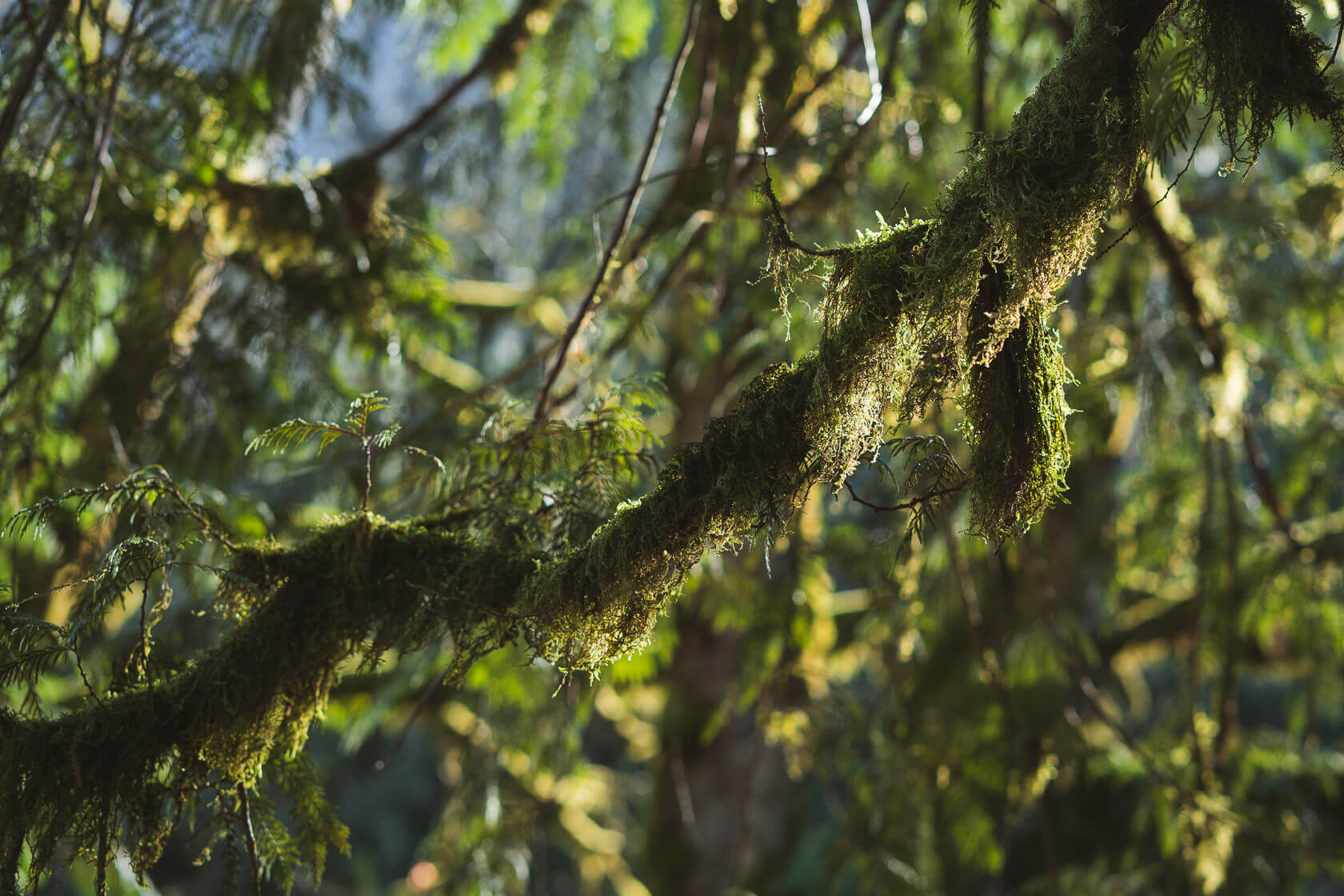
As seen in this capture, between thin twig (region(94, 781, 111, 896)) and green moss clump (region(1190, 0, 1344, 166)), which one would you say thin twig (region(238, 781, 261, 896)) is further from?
green moss clump (region(1190, 0, 1344, 166))

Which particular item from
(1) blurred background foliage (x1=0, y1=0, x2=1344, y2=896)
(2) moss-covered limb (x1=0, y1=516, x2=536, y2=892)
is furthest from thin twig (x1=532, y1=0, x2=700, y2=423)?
(2) moss-covered limb (x1=0, y1=516, x2=536, y2=892)

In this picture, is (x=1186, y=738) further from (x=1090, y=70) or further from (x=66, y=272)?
(x=66, y=272)

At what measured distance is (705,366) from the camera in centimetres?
346

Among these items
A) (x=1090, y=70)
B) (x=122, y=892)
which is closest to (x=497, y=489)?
(x=1090, y=70)

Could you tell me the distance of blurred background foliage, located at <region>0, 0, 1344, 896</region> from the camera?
2.46 metres

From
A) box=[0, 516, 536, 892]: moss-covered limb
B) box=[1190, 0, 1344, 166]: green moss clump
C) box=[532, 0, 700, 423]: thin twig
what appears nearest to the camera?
box=[1190, 0, 1344, 166]: green moss clump

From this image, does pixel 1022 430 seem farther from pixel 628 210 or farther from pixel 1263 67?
pixel 628 210

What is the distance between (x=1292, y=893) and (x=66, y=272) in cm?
446


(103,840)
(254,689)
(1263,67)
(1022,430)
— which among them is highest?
(1263,67)

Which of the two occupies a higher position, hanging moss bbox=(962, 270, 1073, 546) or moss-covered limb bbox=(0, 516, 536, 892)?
hanging moss bbox=(962, 270, 1073, 546)

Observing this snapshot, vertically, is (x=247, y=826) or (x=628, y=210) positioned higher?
(x=628, y=210)

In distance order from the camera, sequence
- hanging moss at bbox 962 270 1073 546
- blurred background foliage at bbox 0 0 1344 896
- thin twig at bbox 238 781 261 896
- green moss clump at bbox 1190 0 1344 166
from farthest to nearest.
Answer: blurred background foliage at bbox 0 0 1344 896, thin twig at bbox 238 781 261 896, hanging moss at bbox 962 270 1073 546, green moss clump at bbox 1190 0 1344 166

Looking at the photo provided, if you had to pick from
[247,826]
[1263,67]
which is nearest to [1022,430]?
[1263,67]

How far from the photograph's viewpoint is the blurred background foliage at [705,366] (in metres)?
2.46
